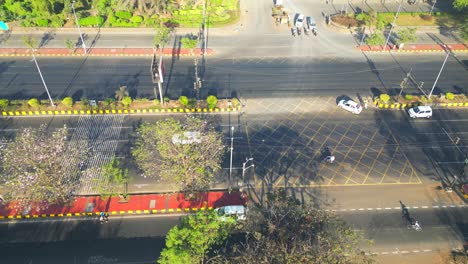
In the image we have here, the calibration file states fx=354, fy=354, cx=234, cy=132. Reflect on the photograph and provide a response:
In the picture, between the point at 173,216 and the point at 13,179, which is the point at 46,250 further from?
the point at 173,216

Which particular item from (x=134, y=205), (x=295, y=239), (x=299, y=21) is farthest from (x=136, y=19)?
(x=295, y=239)

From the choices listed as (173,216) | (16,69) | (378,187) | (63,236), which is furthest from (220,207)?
(16,69)

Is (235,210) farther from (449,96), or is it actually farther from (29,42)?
(449,96)

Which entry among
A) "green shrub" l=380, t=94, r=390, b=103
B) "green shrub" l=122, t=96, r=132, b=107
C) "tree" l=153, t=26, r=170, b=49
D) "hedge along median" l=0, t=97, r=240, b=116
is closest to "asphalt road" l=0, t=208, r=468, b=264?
"hedge along median" l=0, t=97, r=240, b=116

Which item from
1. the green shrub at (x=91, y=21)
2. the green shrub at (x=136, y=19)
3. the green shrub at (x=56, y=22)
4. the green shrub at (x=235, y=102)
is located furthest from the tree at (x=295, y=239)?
the green shrub at (x=56, y=22)

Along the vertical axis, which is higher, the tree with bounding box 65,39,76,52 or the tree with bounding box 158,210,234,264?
the tree with bounding box 65,39,76,52

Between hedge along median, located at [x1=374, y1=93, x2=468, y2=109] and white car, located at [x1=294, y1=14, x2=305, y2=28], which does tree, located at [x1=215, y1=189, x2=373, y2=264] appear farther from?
white car, located at [x1=294, y1=14, x2=305, y2=28]
